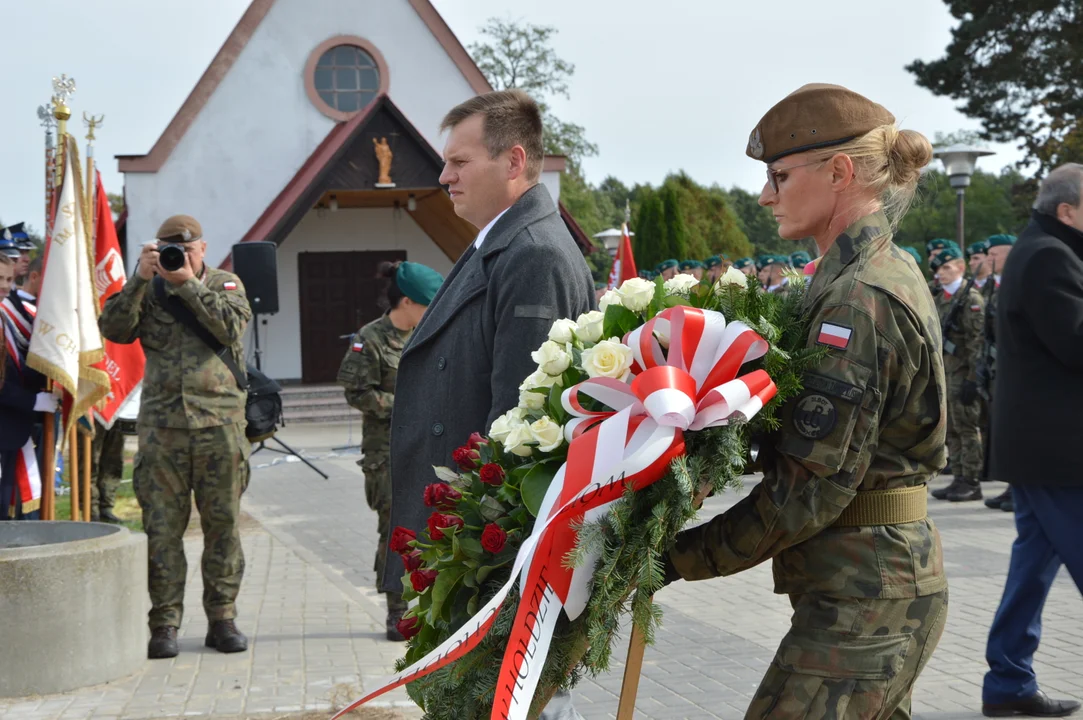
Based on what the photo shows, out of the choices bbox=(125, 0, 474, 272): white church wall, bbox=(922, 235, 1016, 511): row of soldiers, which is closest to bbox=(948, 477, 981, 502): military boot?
bbox=(922, 235, 1016, 511): row of soldiers

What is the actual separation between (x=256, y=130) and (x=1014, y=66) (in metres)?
20.0

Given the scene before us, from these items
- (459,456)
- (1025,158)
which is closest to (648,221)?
(1025,158)

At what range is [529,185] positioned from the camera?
3.81 m

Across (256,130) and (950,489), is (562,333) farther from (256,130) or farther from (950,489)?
(256,130)

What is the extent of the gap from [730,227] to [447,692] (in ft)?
153

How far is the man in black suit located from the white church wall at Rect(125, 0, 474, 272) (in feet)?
65.0

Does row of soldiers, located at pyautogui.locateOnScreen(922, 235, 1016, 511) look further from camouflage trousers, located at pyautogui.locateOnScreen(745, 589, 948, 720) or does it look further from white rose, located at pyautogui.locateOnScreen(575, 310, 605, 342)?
white rose, located at pyautogui.locateOnScreen(575, 310, 605, 342)

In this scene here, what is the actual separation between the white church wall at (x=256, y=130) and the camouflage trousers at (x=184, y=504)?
59.9ft

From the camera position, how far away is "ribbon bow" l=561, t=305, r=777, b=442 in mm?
2330

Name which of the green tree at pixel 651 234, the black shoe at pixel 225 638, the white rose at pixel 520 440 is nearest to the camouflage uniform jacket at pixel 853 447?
the white rose at pixel 520 440

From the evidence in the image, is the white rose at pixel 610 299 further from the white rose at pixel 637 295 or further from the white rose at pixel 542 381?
the white rose at pixel 542 381

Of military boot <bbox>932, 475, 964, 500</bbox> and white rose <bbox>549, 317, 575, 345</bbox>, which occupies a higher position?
white rose <bbox>549, 317, 575, 345</bbox>

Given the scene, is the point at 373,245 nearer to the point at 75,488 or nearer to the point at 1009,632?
the point at 75,488

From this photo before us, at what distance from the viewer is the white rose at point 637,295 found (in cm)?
263
